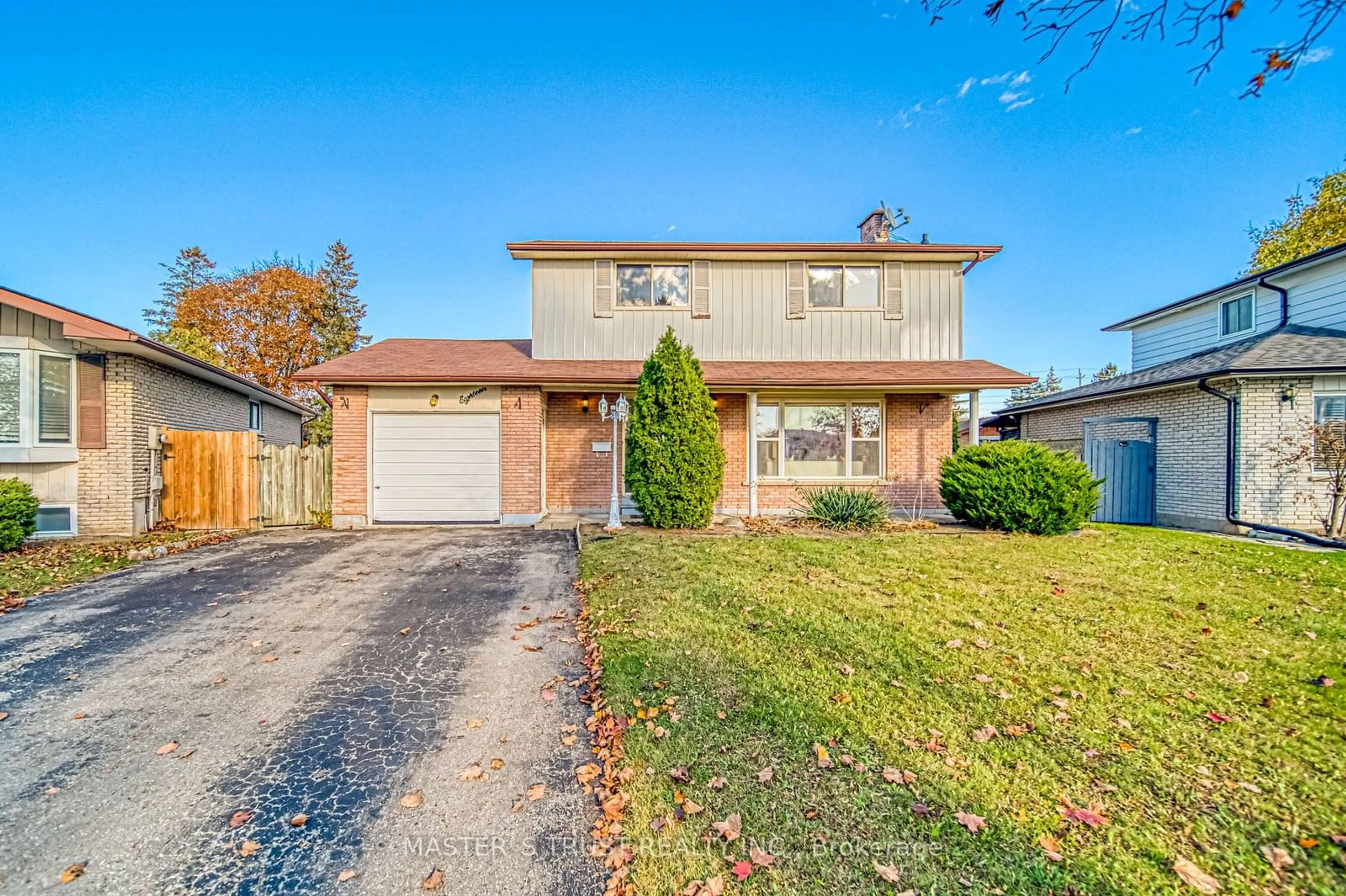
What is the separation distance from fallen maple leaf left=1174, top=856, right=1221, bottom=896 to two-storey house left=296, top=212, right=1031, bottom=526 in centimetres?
868

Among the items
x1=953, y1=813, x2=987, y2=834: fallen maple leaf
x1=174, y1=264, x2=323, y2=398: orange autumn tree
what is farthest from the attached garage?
x1=174, y1=264, x2=323, y2=398: orange autumn tree

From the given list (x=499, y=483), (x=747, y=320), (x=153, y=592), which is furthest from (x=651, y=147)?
(x=153, y=592)

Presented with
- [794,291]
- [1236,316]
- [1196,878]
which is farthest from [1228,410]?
[1196,878]

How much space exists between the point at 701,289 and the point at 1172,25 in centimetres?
944

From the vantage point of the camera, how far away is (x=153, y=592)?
5766mm

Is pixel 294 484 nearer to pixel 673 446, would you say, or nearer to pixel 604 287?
pixel 604 287

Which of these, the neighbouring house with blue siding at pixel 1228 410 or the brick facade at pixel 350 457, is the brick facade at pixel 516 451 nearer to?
the brick facade at pixel 350 457

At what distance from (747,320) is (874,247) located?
310 centimetres

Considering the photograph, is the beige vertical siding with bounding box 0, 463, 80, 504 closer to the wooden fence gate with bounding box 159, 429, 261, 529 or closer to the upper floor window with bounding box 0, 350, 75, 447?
the upper floor window with bounding box 0, 350, 75, 447

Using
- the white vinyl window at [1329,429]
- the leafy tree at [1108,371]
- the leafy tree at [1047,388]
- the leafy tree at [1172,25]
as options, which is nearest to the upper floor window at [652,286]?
the leafy tree at [1172,25]

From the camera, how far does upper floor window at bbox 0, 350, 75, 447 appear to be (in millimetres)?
8617

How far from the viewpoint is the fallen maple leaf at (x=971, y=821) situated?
211cm

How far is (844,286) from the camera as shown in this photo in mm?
11836

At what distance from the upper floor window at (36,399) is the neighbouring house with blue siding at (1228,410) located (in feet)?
60.1
